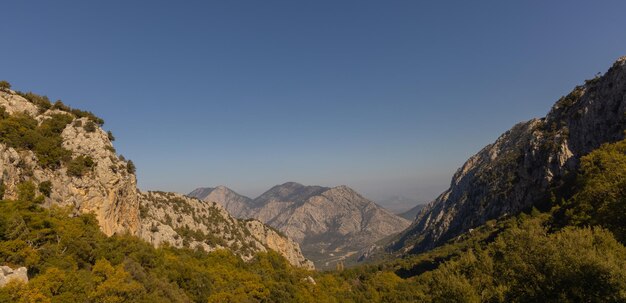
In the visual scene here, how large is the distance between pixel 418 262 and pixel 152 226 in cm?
12119

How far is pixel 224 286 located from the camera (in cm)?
6059

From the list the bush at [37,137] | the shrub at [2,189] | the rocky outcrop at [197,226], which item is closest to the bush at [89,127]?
the bush at [37,137]

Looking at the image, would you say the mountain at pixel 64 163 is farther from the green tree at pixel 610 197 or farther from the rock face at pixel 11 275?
the green tree at pixel 610 197

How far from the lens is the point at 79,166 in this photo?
55125 mm

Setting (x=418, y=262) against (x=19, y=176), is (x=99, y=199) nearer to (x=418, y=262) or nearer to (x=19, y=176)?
(x=19, y=176)

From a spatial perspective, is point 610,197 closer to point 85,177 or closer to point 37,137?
point 85,177

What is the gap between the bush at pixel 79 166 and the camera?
54250 millimetres

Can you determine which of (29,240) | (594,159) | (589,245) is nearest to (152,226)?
(29,240)

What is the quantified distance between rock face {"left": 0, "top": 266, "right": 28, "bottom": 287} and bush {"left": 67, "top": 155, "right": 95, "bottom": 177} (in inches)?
1107

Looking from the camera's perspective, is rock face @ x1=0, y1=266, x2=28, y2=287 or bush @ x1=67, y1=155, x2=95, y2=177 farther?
bush @ x1=67, y1=155, x2=95, y2=177

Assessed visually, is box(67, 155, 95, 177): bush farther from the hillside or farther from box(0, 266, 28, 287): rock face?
box(0, 266, 28, 287): rock face

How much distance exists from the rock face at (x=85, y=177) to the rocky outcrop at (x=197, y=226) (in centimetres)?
1979

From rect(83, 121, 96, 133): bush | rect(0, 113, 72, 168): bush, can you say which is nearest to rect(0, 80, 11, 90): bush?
rect(0, 113, 72, 168): bush

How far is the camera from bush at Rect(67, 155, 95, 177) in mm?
54250
